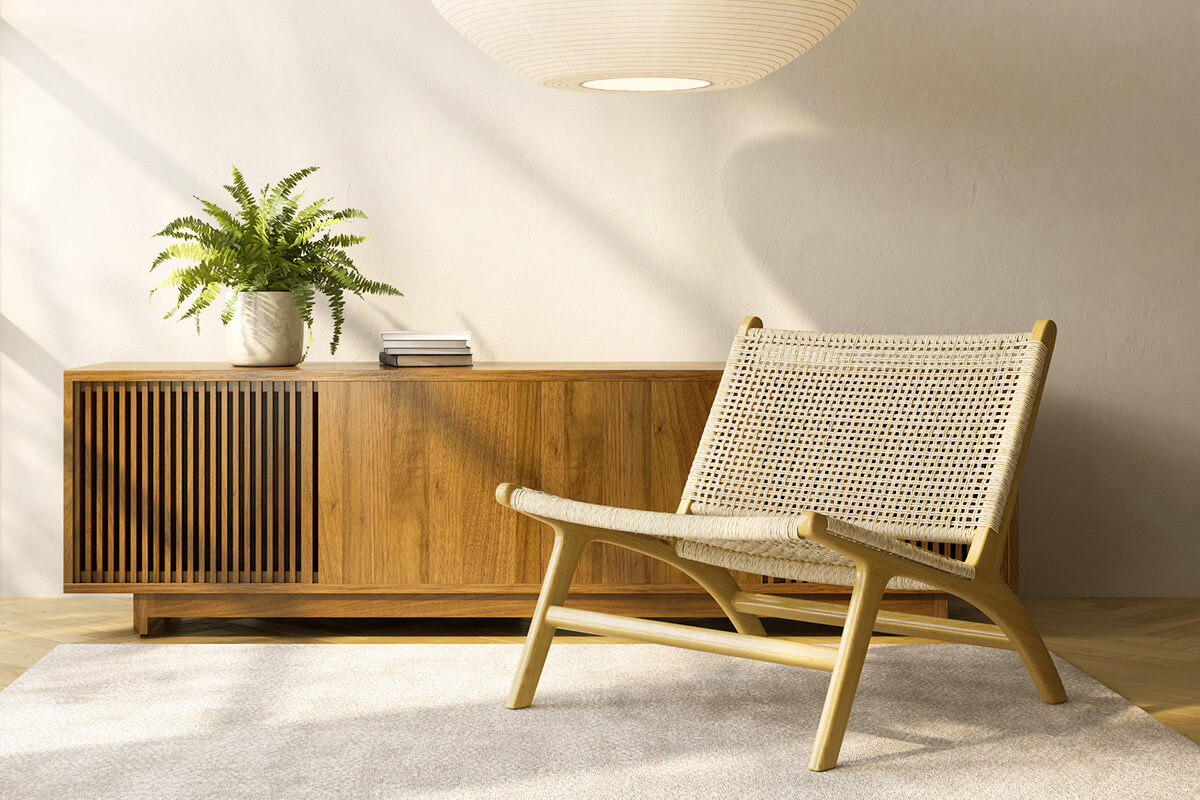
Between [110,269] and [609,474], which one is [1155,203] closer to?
[609,474]

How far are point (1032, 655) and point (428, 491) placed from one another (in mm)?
1422

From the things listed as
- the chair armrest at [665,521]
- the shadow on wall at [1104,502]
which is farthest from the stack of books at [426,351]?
the shadow on wall at [1104,502]

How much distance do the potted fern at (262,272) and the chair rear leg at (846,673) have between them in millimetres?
1620

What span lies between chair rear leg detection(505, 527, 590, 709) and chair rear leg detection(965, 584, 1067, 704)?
2.39ft

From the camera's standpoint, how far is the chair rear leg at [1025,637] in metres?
2.10

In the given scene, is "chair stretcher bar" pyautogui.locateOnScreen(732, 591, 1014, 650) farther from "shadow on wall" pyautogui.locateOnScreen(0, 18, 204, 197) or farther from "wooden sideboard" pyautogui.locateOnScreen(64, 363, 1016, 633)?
"shadow on wall" pyautogui.locateOnScreen(0, 18, 204, 197)

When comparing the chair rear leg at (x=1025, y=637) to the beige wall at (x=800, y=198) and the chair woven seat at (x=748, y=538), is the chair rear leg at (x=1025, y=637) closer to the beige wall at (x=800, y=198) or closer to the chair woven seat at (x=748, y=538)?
the chair woven seat at (x=748, y=538)

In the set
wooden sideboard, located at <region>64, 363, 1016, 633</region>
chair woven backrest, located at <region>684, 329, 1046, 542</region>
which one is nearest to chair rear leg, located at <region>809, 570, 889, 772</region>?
chair woven backrest, located at <region>684, 329, 1046, 542</region>

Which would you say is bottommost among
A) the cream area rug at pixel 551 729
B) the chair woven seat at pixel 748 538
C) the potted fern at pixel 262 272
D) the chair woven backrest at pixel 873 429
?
the cream area rug at pixel 551 729

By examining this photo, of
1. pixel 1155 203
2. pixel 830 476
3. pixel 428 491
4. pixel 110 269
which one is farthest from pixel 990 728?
pixel 110 269

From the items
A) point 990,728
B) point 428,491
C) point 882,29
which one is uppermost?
point 882,29

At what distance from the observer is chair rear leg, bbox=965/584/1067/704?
2.10m

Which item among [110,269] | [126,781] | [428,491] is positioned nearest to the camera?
[126,781]

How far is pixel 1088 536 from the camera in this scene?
11.2 feet
